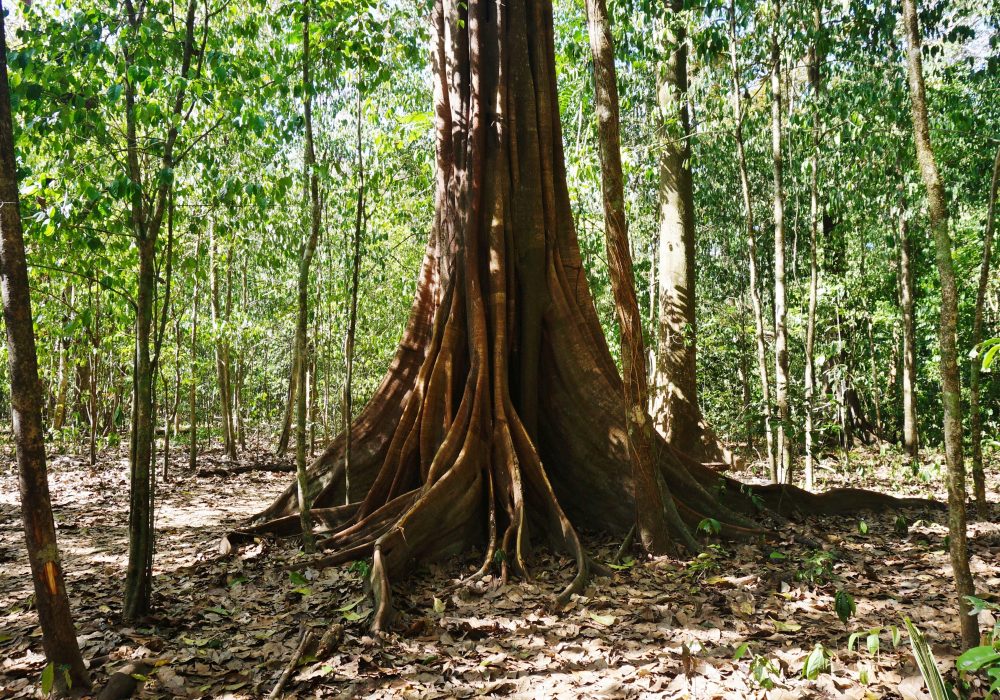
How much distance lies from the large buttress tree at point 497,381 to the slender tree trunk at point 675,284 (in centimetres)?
210

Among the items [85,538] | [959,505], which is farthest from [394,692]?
[85,538]

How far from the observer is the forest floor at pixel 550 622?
306 cm

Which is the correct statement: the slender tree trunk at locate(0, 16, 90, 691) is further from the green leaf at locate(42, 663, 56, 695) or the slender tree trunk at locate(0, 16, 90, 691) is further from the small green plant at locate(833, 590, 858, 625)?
the small green plant at locate(833, 590, 858, 625)

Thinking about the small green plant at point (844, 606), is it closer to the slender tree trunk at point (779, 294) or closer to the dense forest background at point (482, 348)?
the dense forest background at point (482, 348)

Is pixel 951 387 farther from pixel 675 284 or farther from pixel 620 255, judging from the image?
pixel 675 284

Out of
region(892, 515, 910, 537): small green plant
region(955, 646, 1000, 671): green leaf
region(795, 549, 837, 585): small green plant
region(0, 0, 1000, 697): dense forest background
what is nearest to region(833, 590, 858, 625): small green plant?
region(0, 0, 1000, 697): dense forest background

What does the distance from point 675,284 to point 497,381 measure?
355cm

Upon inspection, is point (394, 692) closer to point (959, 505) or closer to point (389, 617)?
point (389, 617)

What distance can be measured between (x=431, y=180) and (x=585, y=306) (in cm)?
508

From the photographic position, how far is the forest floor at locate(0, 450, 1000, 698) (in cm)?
306

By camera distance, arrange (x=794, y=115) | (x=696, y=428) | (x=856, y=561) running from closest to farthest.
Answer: (x=856, y=561)
(x=794, y=115)
(x=696, y=428)

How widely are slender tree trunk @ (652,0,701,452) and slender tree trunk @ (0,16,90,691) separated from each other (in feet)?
20.2

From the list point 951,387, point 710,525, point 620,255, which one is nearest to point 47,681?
point 620,255

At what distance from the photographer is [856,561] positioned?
4441 mm
